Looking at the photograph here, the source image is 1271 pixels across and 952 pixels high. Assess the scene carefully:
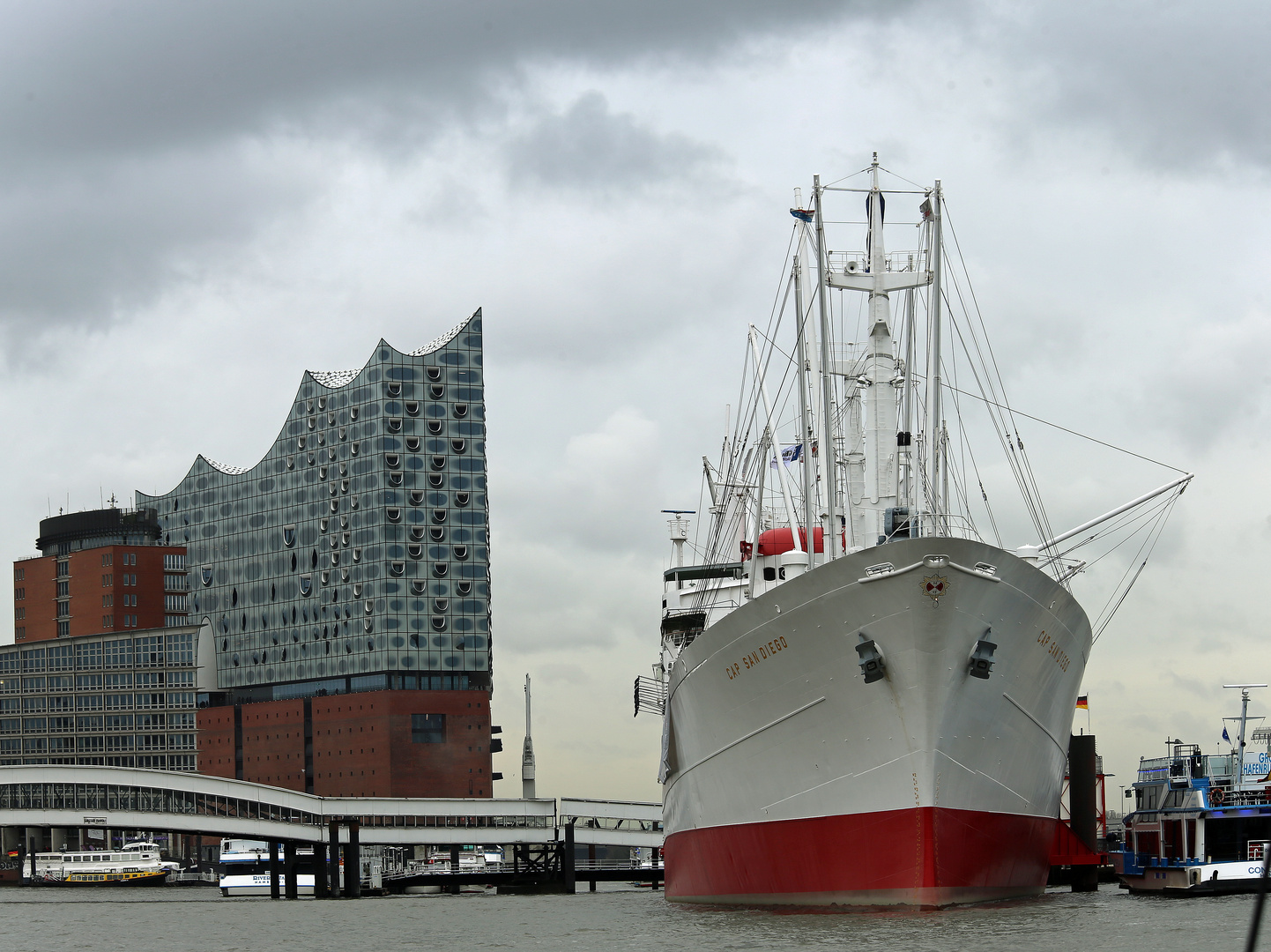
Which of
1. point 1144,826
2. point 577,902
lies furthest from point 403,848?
point 1144,826

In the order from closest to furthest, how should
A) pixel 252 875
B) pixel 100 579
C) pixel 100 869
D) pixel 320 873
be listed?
pixel 320 873 → pixel 252 875 → pixel 100 869 → pixel 100 579

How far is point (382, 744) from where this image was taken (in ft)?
490

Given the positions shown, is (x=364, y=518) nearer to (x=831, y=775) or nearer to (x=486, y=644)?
(x=486, y=644)

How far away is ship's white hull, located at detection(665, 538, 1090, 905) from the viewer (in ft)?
127

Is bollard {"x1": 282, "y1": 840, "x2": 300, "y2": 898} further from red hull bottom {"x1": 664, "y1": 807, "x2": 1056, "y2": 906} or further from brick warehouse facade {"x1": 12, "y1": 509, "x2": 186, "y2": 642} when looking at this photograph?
brick warehouse facade {"x1": 12, "y1": 509, "x2": 186, "y2": 642}

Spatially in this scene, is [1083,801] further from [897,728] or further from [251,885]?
[251,885]

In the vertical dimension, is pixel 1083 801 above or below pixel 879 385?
below

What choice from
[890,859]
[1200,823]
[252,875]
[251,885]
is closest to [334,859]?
[251,885]

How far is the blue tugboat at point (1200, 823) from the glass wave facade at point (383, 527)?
3773 inches

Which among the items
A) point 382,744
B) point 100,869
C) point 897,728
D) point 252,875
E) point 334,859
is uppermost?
point 897,728

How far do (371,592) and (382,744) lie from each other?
47.2ft

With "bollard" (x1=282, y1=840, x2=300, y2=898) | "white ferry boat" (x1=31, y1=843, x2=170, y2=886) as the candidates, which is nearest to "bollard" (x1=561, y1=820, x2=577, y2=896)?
"bollard" (x1=282, y1=840, x2=300, y2=898)

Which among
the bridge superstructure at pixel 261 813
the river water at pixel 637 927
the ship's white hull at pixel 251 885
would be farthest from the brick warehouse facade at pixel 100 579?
the river water at pixel 637 927

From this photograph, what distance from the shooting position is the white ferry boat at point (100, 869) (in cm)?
13075
